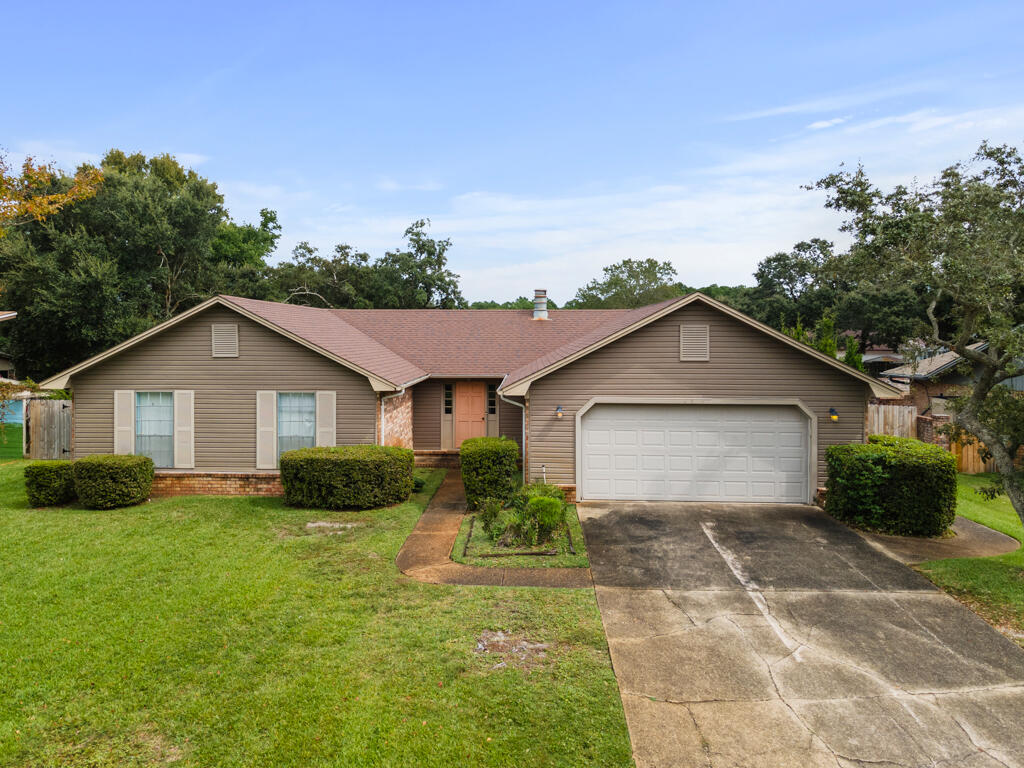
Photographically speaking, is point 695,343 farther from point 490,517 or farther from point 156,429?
point 156,429

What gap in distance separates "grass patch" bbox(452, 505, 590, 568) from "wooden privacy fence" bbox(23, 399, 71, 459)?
592 inches

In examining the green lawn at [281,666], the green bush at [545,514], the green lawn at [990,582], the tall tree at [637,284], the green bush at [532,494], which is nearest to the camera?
the green lawn at [281,666]

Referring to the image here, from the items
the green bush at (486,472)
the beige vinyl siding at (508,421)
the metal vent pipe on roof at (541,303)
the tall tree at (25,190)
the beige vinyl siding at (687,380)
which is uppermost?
the tall tree at (25,190)

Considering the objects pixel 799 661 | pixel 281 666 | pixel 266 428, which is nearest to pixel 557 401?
pixel 266 428

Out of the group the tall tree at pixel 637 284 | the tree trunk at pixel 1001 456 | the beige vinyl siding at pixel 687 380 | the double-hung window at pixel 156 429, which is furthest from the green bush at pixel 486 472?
the tall tree at pixel 637 284

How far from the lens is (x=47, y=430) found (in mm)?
17109

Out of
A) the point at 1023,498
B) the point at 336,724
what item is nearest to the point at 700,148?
the point at 1023,498

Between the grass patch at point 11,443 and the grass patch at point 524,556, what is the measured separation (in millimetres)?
17621

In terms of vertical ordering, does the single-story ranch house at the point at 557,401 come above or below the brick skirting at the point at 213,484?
above

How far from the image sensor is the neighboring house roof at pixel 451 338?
38.1 ft

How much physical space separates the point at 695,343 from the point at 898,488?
174 inches

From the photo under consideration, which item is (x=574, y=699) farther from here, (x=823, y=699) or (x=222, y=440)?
(x=222, y=440)

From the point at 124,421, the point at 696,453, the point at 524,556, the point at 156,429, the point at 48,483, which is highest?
the point at 124,421

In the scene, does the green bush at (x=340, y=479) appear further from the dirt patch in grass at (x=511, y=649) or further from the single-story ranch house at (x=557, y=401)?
the dirt patch in grass at (x=511, y=649)
